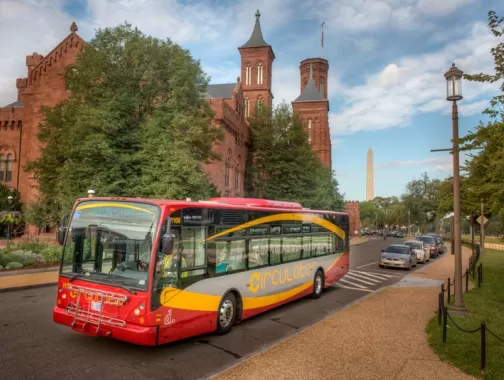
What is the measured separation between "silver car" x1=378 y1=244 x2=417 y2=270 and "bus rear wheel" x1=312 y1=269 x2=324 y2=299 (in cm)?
1049

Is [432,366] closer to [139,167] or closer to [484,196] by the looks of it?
[484,196]

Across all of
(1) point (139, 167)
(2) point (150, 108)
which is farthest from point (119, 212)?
(2) point (150, 108)

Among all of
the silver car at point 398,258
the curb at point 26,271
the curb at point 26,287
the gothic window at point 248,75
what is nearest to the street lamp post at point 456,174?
the silver car at point 398,258

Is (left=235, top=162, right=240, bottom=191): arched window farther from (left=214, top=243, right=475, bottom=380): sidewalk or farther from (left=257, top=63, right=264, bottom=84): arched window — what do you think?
(left=214, top=243, right=475, bottom=380): sidewalk

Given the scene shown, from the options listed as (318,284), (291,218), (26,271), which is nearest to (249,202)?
(291,218)

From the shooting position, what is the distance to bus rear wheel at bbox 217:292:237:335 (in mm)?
8484

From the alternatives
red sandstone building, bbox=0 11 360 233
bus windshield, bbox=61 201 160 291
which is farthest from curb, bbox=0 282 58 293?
red sandstone building, bbox=0 11 360 233

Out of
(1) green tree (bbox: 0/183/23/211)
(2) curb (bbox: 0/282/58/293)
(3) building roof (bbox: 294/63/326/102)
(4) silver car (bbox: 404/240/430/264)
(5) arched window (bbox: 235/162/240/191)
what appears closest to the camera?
(2) curb (bbox: 0/282/58/293)

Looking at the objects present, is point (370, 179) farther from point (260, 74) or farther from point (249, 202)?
point (249, 202)

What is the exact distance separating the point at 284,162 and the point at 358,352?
39.8 metres

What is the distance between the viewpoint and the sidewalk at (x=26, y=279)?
1332 cm

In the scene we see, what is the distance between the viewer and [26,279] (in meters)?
14.7

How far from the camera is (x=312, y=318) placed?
10484 millimetres

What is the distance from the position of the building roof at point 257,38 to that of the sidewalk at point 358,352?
210 ft
